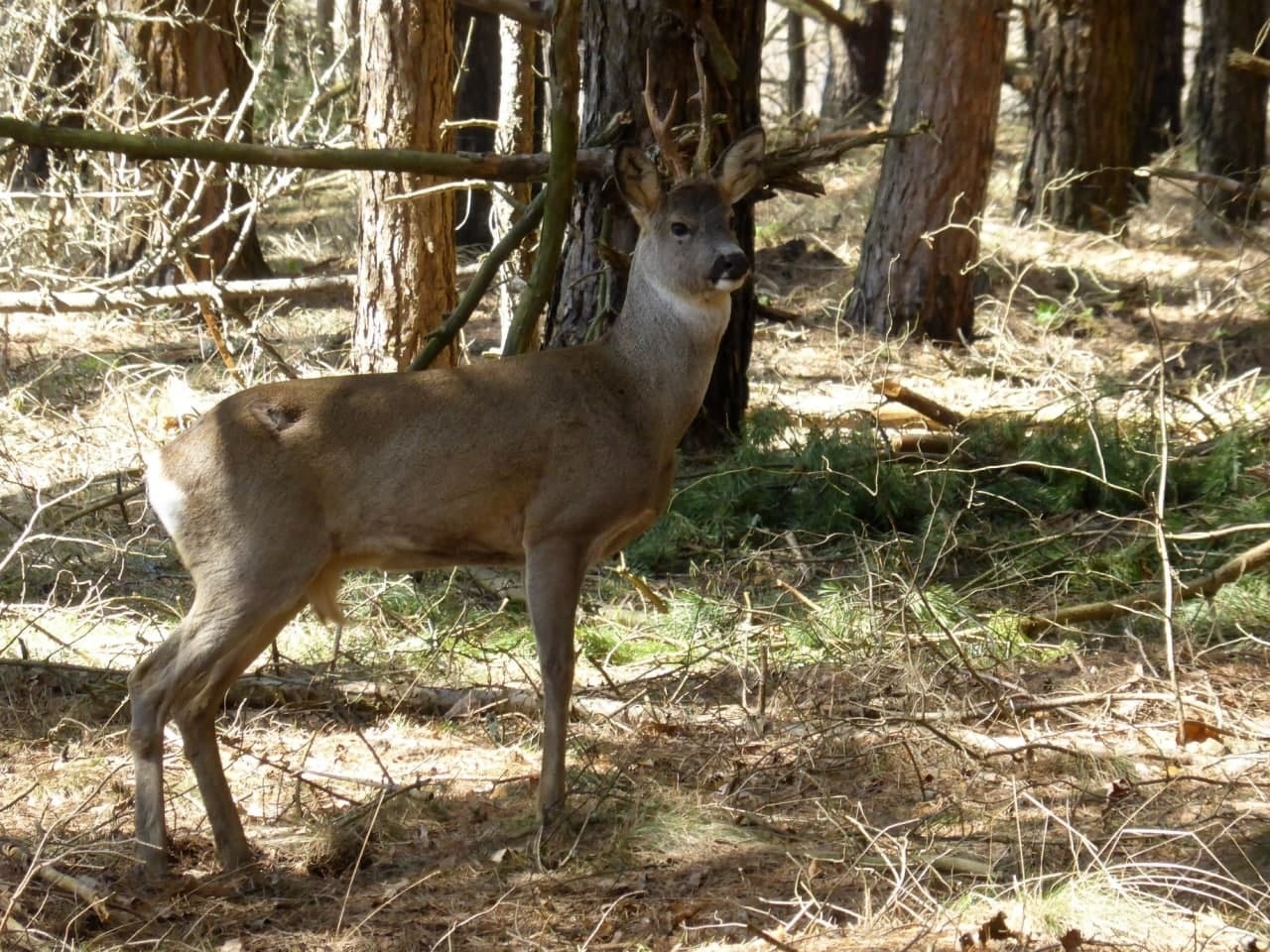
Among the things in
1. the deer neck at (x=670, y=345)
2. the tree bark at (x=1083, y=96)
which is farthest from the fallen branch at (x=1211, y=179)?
the tree bark at (x=1083, y=96)

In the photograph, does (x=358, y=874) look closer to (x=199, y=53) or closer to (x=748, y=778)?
(x=748, y=778)

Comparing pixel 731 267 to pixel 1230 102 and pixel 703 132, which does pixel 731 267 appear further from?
pixel 1230 102

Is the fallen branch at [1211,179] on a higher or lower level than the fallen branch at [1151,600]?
higher

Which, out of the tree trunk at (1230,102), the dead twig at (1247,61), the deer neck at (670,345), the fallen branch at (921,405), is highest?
the tree trunk at (1230,102)

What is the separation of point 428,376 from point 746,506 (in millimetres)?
2970

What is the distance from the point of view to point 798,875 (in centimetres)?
442

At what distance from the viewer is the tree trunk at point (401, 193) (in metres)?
8.50

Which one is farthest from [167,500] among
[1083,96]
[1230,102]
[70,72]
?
[1230,102]

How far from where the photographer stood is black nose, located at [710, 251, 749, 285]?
5.66 m

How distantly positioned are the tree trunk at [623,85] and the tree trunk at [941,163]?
177 inches

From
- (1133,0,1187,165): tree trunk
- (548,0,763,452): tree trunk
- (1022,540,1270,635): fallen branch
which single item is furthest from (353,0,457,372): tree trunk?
(1133,0,1187,165): tree trunk

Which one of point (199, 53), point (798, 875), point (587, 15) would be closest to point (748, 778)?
point (798, 875)

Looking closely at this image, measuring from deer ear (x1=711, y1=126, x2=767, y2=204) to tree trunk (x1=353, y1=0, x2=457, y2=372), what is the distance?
2932mm

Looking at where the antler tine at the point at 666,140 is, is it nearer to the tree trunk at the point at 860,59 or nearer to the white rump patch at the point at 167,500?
the white rump patch at the point at 167,500
